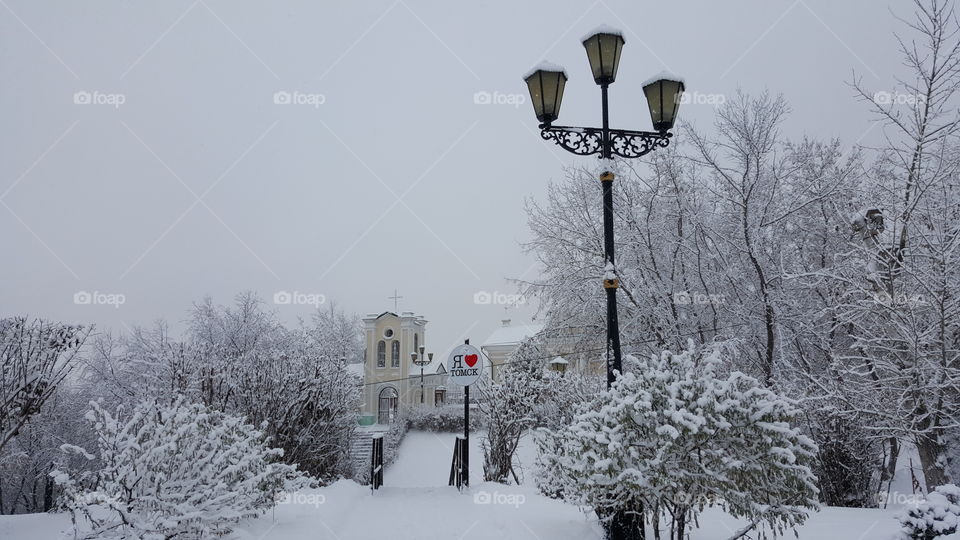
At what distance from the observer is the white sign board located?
9406 millimetres

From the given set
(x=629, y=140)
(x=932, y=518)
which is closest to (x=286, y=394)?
(x=629, y=140)

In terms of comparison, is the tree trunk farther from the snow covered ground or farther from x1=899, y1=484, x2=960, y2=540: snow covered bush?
x1=899, y1=484, x2=960, y2=540: snow covered bush

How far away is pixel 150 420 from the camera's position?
4453mm

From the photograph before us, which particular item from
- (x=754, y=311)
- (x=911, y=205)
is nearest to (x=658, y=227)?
(x=754, y=311)

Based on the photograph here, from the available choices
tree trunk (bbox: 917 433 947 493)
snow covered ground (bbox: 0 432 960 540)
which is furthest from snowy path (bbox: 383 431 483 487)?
tree trunk (bbox: 917 433 947 493)

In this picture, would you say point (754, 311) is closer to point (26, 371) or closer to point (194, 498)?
point (194, 498)

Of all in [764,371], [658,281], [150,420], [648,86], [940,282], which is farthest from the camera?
[658,281]

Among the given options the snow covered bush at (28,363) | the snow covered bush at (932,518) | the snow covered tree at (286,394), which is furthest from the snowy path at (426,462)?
the snow covered bush at (932,518)

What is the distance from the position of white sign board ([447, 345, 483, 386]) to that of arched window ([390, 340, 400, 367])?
30105 millimetres

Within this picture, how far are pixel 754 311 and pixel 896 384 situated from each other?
4146 millimetres

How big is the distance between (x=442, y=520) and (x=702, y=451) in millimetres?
3537

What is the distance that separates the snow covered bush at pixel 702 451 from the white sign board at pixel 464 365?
17.8ft

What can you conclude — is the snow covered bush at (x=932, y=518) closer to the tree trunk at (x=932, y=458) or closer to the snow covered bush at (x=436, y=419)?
the tree trunk at (x=932, y=458)

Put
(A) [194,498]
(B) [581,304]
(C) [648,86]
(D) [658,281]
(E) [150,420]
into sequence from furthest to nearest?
1. (B) [581,304]
2. (D) [658,281]
3. (C) [648,86]
4. (E) [150,420]
5. (A) [194,498]
